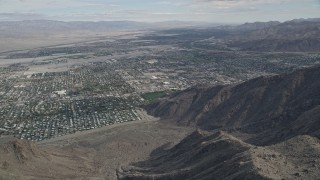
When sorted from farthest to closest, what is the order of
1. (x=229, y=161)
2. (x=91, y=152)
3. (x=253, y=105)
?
(x=253, y=105) < (x=91, y=152) < (x=229, y=161)

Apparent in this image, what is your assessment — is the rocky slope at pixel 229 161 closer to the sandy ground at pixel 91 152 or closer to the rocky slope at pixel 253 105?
the sandy ground at pixel 91 152

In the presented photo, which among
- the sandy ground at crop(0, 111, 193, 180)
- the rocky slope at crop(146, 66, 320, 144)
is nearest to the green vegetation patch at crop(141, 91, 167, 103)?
the rocky slope at crop(146, 66, 320, 144)

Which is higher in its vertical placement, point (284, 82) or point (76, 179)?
point (284, 82)

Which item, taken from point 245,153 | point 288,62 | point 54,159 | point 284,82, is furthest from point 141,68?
point 245,153

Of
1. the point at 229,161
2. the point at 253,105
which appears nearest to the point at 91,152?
the point at 229,161

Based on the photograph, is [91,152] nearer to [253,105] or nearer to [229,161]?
[229,161]

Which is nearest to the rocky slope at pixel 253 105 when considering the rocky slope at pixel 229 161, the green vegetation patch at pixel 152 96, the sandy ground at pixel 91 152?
the sandy ground at pixel 91 152

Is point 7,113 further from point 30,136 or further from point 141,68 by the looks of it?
point 141,68
